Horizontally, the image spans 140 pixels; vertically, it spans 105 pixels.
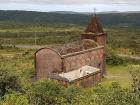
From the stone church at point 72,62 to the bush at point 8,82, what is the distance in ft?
23.9

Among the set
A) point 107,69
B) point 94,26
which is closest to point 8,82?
point 94,26

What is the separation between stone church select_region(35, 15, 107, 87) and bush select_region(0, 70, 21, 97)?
7.29 m

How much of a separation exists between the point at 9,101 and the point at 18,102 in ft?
3.17

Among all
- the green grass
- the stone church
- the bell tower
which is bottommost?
the green grass

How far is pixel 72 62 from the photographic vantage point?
4278 cm

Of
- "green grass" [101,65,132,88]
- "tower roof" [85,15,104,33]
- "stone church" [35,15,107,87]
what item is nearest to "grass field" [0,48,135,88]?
"green grass" [101,65,132,88]

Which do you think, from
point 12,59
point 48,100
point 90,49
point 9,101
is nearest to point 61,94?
point 48,100

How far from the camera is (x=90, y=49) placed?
153 ft

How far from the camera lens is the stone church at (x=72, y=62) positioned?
40.4 m

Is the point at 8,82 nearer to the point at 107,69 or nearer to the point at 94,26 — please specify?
the point at 94,26

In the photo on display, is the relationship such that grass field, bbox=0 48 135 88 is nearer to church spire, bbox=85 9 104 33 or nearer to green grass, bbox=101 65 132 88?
green grass, bbox=101 65 132 88

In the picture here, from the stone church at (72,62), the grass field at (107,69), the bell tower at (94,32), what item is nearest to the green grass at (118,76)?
the grass field at (107,69)

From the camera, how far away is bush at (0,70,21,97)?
3195 centimetres

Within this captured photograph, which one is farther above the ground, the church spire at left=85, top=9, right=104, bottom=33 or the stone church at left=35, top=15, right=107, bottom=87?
the church spire at left=85, top=9, right=104, bottom=33
